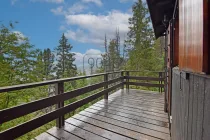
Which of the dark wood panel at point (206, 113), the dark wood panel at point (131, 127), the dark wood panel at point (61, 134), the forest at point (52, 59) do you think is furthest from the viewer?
Result: the forest at point (52, 59)

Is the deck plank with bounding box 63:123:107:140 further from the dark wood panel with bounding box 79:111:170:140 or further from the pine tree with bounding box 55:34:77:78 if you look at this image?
the pine tree with bounding box 55:34:77:78

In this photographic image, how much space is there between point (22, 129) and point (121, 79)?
4510 mm

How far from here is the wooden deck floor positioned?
2.49 metres

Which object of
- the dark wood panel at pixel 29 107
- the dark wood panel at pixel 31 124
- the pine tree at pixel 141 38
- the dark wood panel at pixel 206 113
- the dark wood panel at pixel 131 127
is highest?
the pine tree at pixel 141 38

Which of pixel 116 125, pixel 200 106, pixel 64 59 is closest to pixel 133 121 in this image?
pixel 116 125

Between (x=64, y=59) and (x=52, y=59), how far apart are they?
4.15 metres

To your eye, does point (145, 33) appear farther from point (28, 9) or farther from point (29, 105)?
point (28, 9)

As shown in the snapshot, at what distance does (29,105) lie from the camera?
2.04 m

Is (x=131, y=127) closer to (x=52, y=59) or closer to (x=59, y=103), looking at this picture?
(x=59, y=103)

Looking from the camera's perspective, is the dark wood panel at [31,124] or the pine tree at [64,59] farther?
the pine tree at [64,59]

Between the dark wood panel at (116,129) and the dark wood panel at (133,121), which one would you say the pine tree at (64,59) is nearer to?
the dark wood panel at (133,121)

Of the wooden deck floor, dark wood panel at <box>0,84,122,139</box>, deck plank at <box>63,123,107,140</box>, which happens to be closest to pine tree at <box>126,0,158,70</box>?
the wooden deck floor

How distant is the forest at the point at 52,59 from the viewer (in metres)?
7.41

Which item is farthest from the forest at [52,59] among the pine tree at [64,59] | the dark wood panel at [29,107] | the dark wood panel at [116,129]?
the dark wood panel at [29,107]
